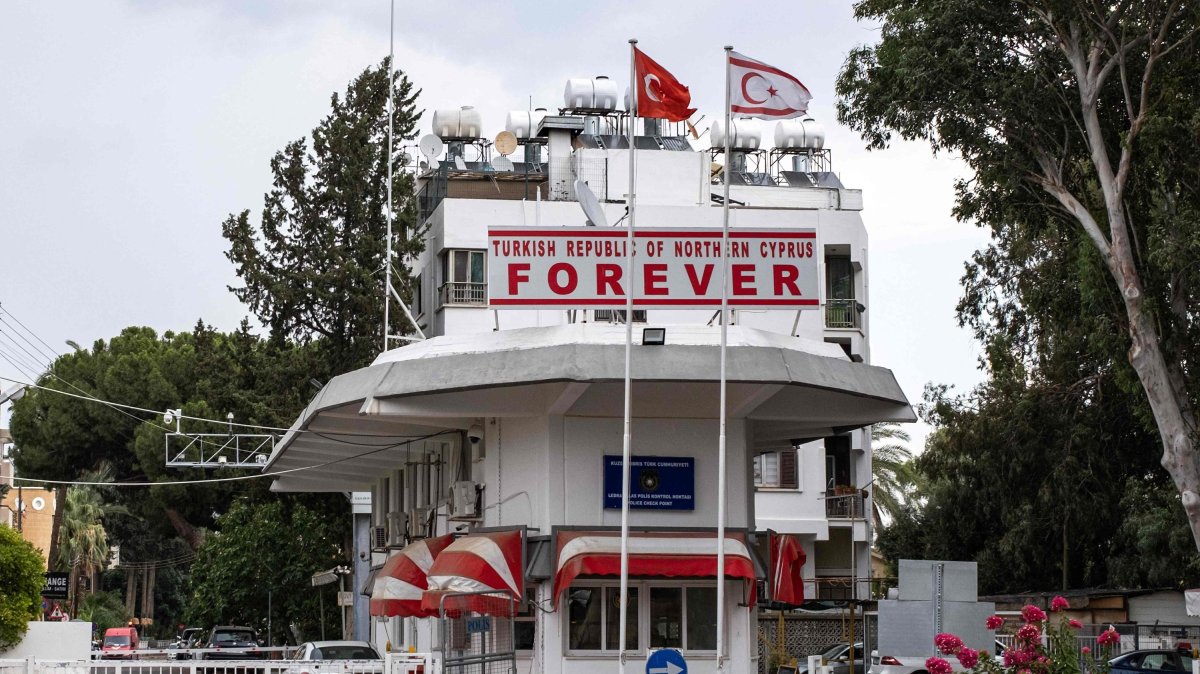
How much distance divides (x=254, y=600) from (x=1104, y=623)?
82.2 feet

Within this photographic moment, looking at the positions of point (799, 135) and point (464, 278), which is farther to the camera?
point (799, 135)

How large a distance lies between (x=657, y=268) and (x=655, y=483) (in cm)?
303

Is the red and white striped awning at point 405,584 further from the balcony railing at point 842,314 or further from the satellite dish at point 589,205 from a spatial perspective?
the balcony railing at point 842,314

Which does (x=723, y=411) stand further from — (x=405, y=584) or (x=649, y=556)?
(x=405, y=584)

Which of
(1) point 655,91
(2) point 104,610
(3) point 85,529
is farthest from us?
(2) point 104,610

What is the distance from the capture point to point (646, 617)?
71.5 ft

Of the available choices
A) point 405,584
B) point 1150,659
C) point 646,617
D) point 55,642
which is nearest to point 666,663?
point 646,617

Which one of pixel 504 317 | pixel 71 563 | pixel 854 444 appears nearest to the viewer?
pixel 504 317

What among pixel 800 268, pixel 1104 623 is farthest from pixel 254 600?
pixel 800 268

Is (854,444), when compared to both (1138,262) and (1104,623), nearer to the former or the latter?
(1104,623)

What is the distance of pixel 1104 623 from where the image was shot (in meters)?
39.6

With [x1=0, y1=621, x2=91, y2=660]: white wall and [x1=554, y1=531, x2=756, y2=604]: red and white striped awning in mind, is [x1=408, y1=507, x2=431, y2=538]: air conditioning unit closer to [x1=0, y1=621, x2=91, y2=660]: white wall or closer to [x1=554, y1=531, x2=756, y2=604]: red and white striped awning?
[x1=554, y1=531, x2=756, y2=604]: red and white striped awning

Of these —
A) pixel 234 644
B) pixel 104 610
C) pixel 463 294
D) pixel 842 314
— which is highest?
pixel 463 294

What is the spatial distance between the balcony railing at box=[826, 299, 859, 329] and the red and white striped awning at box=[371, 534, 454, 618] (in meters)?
28.6
